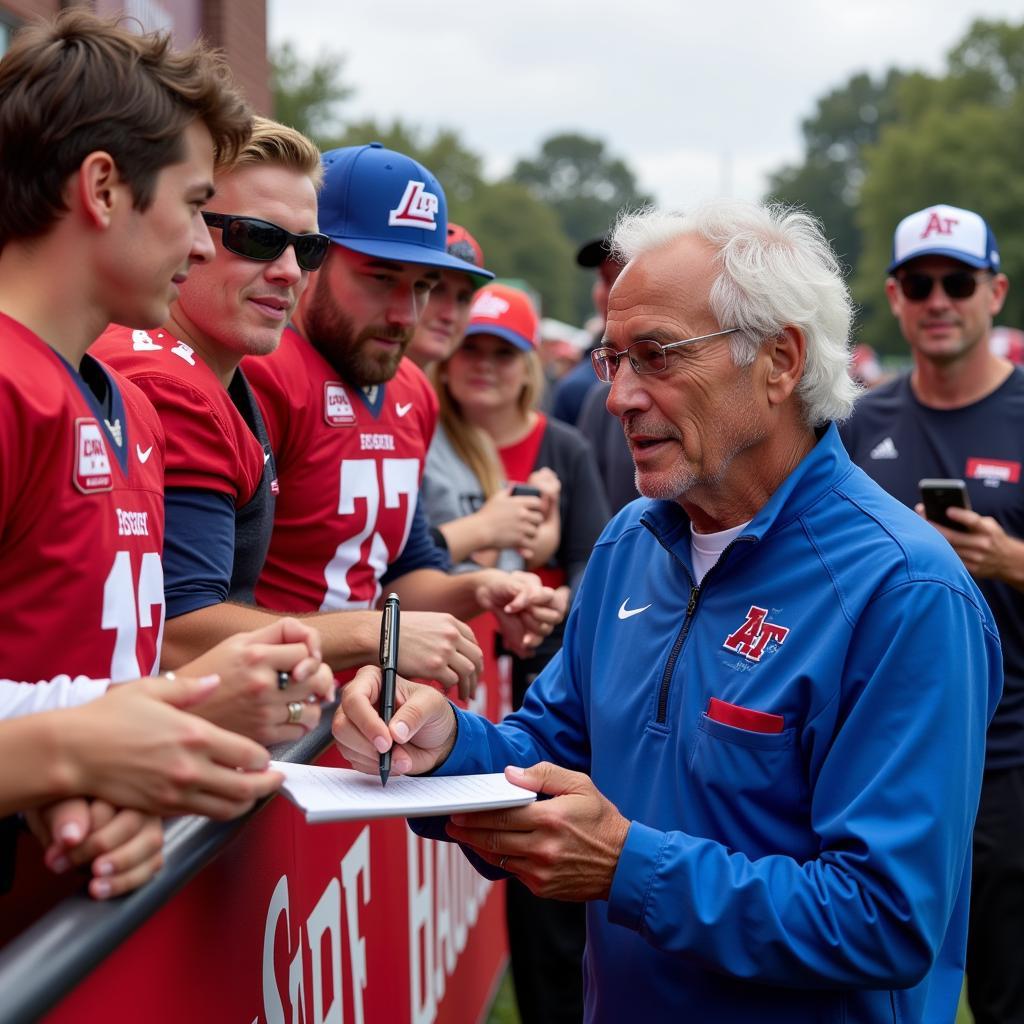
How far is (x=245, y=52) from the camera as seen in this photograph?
42.0ft

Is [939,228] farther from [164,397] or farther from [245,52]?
[245,52]

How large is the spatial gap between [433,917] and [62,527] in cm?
244

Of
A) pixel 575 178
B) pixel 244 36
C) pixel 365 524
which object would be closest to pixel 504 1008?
pixel 365 524

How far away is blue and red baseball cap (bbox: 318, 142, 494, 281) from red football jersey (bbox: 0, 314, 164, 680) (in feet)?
5.80

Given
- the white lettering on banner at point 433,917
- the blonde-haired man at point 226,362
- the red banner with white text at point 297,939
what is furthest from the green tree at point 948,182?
the blonde-haired man at point 226,362

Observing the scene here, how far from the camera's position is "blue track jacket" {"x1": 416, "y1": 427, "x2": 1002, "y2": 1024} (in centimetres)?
213

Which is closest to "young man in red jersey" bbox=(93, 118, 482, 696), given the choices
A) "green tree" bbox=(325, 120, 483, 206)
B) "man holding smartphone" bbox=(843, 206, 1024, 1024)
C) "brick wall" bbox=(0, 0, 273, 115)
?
"man holding smartphone" bbox=(843, 206, 1024, 1024)

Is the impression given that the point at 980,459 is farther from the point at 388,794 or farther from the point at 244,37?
the point at 244,37

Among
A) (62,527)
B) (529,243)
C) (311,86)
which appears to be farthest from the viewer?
(529,243)

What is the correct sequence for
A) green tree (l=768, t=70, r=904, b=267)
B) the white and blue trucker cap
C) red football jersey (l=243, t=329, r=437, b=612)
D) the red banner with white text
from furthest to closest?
green tree (l=768, t=70, r=904, b=267) < the white and blue trucker cap < red football jersey (l=243, t=329, r=437, b=612) < the red banner with white text

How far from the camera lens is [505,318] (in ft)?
17.6

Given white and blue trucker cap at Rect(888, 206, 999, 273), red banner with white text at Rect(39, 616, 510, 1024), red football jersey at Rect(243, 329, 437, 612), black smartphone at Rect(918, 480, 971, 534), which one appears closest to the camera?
red banner with white text at Rect(39, 616, 510, 1024)

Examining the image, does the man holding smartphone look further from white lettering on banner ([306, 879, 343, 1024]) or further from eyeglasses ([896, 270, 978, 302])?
white lettering on banner ([306, 879, 343, 1024])

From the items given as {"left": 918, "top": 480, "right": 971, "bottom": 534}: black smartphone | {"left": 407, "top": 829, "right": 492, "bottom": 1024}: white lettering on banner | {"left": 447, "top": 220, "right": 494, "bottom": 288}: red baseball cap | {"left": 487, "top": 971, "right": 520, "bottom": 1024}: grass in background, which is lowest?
{"left": 487, "top": 971, "right": 520, "bottom": 1024}: grass in background
